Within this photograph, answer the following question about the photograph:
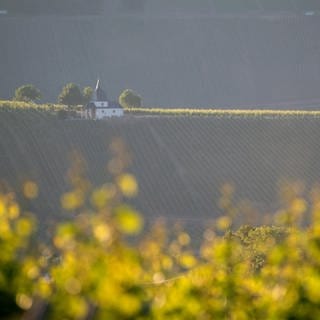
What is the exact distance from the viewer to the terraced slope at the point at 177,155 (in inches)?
2112

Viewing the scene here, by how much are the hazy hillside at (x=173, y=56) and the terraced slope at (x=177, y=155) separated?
153 ft

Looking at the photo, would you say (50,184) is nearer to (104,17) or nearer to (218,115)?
(218,115)

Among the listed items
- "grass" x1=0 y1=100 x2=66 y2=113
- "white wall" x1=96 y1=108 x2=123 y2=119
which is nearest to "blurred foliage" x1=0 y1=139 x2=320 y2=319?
"grass" x1=0 y1=100 x2=66 y2=113

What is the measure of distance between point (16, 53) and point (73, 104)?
52048 millimetres

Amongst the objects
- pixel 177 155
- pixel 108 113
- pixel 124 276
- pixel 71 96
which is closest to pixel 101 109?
pixel 108 113

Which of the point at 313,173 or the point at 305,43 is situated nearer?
the point at 313,173

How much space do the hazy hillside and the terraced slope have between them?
4678 centimetres

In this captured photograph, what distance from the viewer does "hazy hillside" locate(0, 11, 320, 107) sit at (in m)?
114

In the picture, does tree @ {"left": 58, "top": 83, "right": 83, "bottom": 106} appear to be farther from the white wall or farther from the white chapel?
the white wall

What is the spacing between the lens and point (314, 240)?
297 inches

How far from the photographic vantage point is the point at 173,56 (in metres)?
121

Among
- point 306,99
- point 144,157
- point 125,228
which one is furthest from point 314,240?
point 306,99

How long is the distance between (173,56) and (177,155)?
6186 centimetres

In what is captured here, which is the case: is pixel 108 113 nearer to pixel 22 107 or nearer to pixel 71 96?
pixel 22 107
